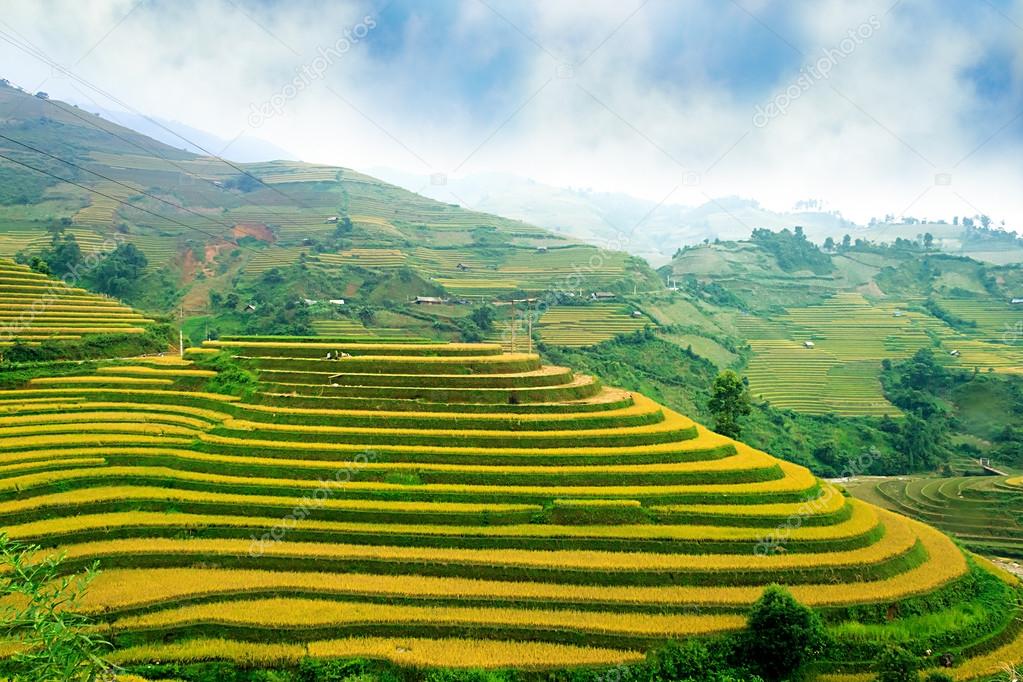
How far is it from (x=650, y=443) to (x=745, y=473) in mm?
3695

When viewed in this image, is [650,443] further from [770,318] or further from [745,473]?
[770,318]

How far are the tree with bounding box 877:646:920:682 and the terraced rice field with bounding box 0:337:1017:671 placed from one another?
39.5 inches

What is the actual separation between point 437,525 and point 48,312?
3101 centimetres

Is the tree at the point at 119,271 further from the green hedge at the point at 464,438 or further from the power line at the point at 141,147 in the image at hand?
the green hedge at the point at 464,438

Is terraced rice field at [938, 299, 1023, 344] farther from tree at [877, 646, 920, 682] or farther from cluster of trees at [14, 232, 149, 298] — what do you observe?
cluster of trees at [14, 232, 149, 298]

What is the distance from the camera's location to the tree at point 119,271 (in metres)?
63.6

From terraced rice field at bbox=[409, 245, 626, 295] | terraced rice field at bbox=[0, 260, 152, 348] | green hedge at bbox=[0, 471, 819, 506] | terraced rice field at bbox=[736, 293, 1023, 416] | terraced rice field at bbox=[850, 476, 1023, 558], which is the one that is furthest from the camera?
terraced rice field at bbox=[409, 245, 626, 295]

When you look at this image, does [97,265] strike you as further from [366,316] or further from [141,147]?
[141,147]

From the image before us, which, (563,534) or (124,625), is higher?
(563,534)

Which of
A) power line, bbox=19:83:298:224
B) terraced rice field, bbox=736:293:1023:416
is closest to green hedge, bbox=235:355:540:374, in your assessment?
terraced rice field, bbox=736:293:1023:416

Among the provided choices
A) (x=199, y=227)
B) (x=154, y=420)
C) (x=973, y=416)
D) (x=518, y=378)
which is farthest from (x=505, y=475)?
(x=199, y=227)

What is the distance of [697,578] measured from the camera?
59.3 ft

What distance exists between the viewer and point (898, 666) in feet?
50.4

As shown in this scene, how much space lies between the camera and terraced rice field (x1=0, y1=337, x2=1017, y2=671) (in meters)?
16.2
